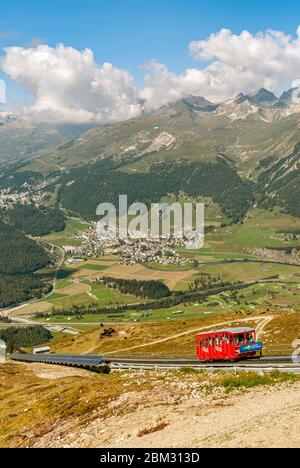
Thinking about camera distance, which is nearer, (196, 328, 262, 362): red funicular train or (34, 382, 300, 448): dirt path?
(34, 382, 300, 448): dirt path

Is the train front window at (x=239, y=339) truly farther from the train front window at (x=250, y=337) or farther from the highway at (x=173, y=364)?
the highway at (x=173, y=364)

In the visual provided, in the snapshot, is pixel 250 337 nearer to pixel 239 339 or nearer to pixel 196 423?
pixel 239 339

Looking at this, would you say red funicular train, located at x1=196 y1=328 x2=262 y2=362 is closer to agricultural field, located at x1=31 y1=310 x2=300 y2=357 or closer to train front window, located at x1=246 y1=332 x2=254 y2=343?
train front window, located at x1=246 y1=332 x2=254 y2=343

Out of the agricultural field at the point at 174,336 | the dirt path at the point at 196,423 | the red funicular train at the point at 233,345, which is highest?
the dirt path at the point at 196,423

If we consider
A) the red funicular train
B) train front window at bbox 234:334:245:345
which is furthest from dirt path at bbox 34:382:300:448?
the red funicular train

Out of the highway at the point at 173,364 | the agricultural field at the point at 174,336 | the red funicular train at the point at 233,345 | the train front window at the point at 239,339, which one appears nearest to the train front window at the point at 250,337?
the red funicular train at the point at 233,345

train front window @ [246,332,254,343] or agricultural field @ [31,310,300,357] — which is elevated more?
train front window @ [246,332,254,343]
